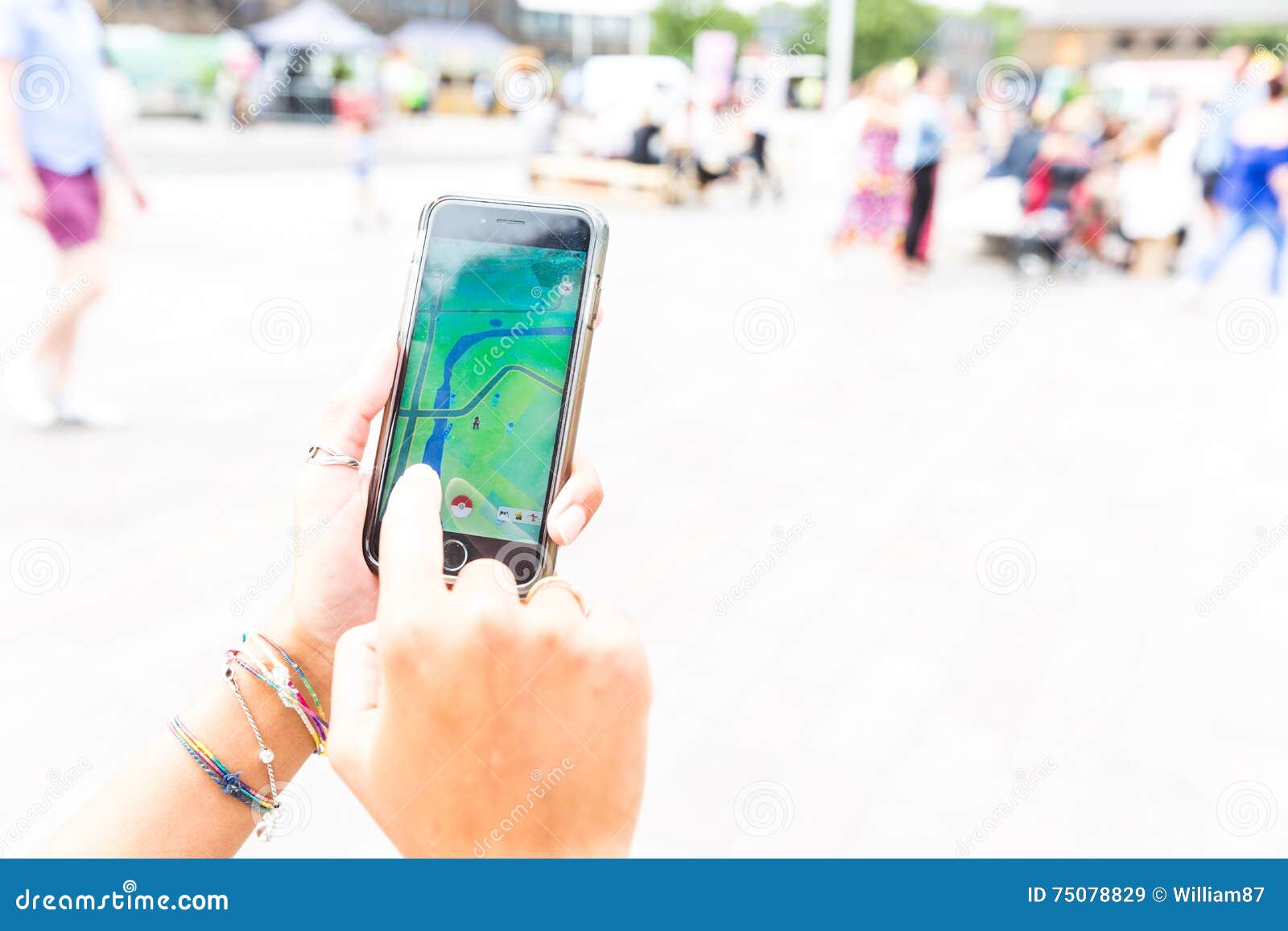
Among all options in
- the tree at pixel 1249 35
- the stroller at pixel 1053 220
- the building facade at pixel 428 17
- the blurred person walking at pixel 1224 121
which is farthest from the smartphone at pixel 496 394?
the tree at pixel 1249 35

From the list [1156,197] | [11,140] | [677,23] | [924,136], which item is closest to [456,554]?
[11,140]

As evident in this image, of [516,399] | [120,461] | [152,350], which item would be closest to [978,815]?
[516,399]

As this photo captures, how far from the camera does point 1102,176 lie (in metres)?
10.7

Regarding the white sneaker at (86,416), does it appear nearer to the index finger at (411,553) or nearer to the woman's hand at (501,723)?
the index finger at (411,553)

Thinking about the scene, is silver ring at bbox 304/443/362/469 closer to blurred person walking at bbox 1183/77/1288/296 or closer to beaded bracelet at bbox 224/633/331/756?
beaded bracelet at bbox 224/633/331/756

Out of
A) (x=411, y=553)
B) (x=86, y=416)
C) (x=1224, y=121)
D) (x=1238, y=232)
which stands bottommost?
(x=86, y=416)

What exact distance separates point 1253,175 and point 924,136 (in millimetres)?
2546

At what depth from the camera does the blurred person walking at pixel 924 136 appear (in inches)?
356

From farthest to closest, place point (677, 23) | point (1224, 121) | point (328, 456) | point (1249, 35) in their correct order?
point (677, 23), point (1249, 35), point (1224, 121), point (328, 456)

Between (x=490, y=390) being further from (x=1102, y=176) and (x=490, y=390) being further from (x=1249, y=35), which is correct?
(x=1249, y=35)

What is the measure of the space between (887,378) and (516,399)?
16.7 ft

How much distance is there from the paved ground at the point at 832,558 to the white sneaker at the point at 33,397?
0.51 feet

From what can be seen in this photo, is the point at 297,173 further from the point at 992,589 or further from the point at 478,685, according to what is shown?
the point at 478,685

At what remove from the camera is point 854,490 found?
4645 mm
